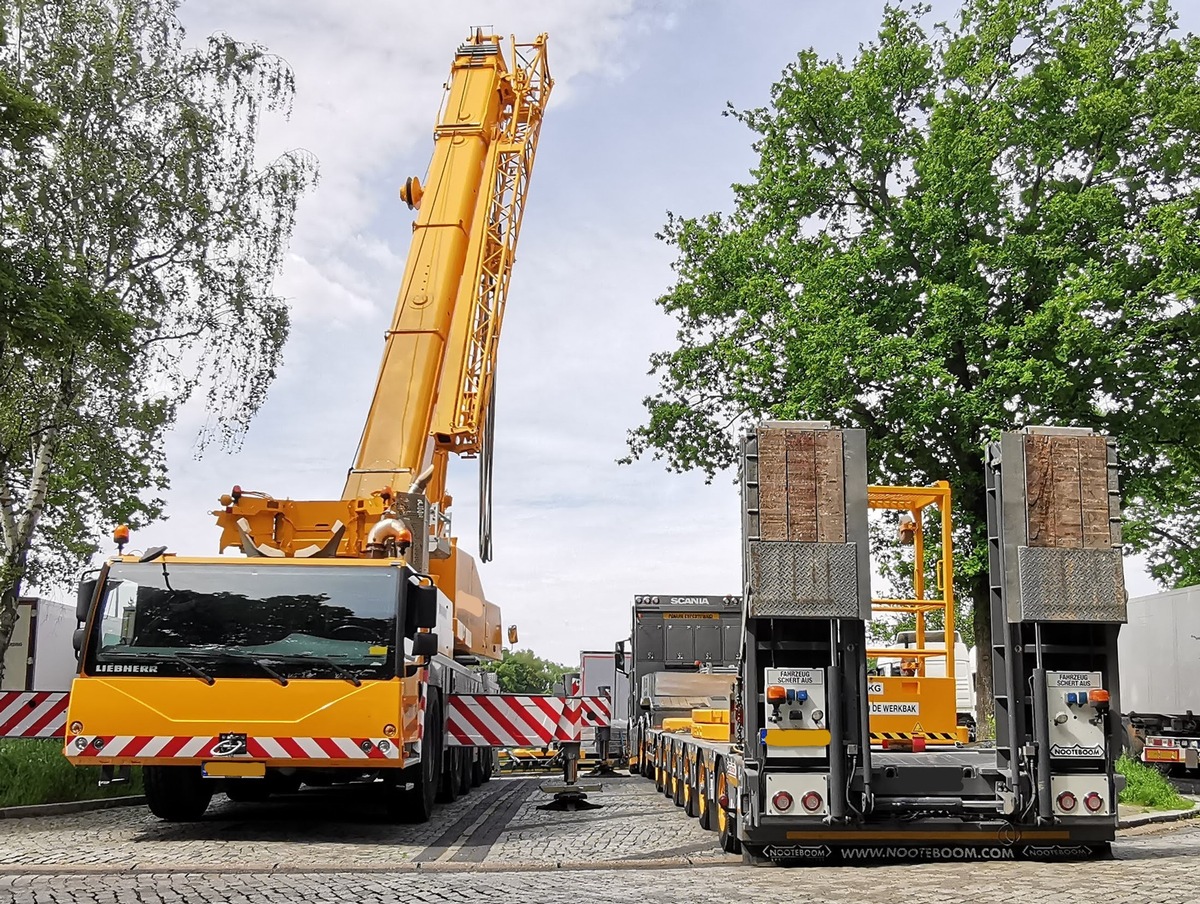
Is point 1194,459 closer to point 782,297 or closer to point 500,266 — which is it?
point 782,297

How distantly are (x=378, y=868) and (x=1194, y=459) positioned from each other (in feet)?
60.5

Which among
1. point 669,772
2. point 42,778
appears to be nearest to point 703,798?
point 669,772

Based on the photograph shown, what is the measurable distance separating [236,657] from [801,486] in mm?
5020

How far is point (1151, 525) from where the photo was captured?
35.2 meters

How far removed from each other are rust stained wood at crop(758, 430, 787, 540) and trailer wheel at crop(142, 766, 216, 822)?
600 centimetres

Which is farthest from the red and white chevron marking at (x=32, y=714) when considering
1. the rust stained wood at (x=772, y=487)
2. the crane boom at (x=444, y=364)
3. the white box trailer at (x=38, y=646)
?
the white box trailer at (x=38, y=646)

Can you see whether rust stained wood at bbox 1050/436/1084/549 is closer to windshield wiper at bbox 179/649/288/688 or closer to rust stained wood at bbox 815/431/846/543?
rust stained wood at bbox 815/431/846/543

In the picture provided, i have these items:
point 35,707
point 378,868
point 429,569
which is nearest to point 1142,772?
point 429,569

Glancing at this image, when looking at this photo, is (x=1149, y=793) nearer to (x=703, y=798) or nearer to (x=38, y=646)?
(x=703, y=798)

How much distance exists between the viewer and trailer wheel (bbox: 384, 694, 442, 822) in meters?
12.7

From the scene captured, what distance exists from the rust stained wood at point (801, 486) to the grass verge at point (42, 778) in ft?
28.1

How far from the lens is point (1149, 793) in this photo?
14.7 metres

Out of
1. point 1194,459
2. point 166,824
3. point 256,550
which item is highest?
point 1194,459

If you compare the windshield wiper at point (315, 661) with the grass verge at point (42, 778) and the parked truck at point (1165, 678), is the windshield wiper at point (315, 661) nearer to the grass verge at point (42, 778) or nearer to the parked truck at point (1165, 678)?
the grass verge at point (42, 778)
